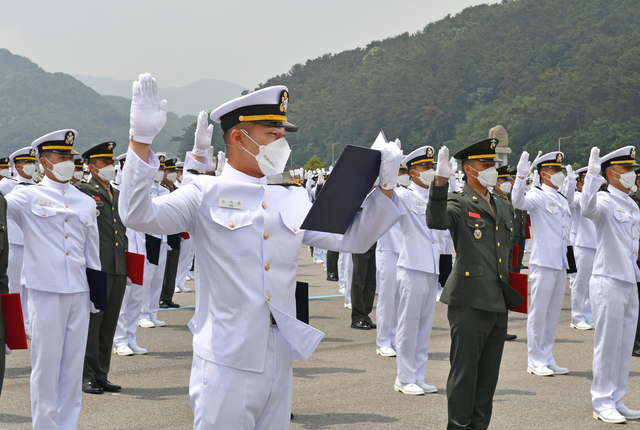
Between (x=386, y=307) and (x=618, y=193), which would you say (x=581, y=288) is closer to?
(x=386, y=307)

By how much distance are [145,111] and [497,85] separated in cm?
8828

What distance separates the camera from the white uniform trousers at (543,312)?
25.6ft

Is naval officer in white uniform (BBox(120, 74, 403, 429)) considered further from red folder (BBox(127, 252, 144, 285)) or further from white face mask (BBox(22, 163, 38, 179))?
white face mask (BBox(22, 163, 38, 179))

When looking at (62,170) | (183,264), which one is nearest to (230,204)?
(62,170)

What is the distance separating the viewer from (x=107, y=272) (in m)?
6.78

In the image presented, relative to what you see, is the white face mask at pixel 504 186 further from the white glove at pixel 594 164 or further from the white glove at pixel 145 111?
the white glove at pixel 145 111

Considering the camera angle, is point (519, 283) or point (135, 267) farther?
point (135, 267)

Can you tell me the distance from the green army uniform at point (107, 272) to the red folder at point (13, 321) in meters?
2.29

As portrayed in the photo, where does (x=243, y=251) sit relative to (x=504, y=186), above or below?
above

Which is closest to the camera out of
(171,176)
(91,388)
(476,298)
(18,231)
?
(476,298)

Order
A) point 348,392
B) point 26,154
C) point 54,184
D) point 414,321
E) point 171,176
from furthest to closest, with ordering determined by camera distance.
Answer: point 171,176
point 26,154
point 414,321
point 348,392
point 54,184

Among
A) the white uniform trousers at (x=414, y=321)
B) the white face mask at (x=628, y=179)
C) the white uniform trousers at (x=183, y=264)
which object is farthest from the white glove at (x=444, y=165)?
the white uniform trousers at (x=183, y=264)

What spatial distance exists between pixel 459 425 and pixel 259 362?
260 cm

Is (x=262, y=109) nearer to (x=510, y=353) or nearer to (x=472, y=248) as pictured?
(x=472, y=248)
